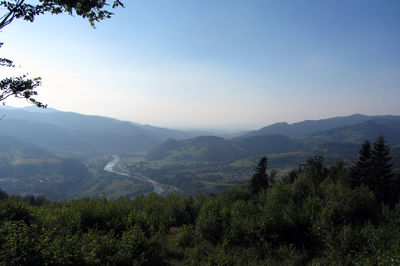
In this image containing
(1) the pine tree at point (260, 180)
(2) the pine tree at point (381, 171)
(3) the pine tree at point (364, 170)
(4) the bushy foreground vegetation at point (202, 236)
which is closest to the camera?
(4) the bushy foreground vegetation at point (202, 236)

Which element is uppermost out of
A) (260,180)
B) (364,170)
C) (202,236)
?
(202,236)

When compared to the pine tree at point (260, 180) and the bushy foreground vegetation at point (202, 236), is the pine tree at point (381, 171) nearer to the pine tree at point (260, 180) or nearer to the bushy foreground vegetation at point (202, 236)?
the pine tree at point (260, 180)

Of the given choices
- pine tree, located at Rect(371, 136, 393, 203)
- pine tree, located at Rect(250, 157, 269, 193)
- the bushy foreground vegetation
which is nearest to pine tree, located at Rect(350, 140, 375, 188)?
pine tree, located at Rect(371, 136, 393, 203)

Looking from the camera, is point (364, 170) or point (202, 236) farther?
point (364, 170)

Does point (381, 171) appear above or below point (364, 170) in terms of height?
below

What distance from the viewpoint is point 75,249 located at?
27.3 feet

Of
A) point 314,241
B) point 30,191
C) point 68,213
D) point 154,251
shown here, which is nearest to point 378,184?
point 314,241

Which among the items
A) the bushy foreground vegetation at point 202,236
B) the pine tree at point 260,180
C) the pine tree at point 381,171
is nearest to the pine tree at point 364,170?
the pine tree at point 381,171

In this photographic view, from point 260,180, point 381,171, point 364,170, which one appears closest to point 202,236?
point 260,180

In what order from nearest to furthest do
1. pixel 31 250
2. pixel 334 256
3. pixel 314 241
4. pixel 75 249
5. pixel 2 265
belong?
1. pixel 2 265
2. pixel 31 250
3. pixel 75 249
4. pixel 334 256
5. pixel 314 241

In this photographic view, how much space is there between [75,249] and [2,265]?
7.21 ft

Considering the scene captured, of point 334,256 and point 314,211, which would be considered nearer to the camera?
point 334,256

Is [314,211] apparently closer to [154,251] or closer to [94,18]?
[154,251]

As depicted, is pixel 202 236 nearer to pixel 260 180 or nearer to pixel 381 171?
pixel 260 180
